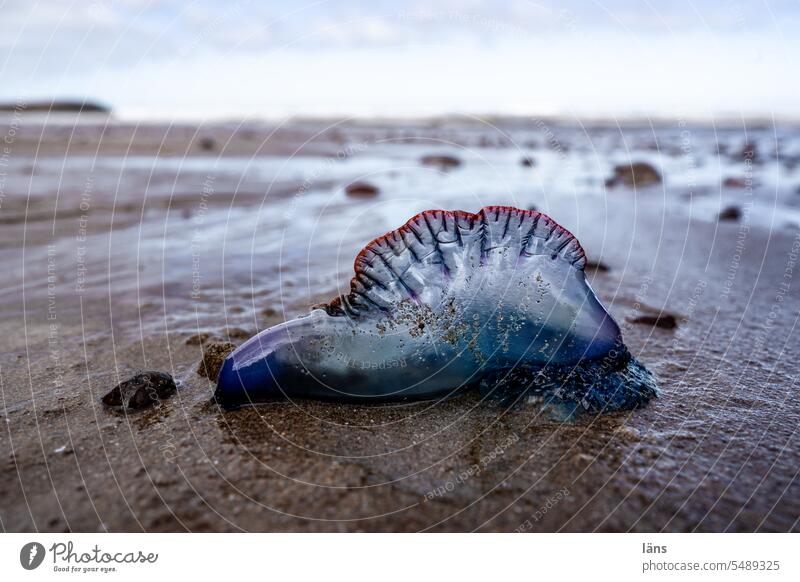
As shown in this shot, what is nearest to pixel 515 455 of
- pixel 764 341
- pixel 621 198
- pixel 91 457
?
pixel 91 457

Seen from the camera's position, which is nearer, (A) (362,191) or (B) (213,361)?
(B) (213,361)

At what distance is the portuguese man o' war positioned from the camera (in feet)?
9.51

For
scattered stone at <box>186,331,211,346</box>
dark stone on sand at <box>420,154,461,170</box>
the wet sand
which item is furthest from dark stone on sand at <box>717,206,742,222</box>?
dark stone on sand at <box>420,154,461,170</box>

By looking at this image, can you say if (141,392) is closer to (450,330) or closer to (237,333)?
(237,333)

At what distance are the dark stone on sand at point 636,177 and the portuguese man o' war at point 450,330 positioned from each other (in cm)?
1080

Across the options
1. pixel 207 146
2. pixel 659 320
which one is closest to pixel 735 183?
pixel 659 320

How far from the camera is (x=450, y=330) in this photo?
2.92 meters

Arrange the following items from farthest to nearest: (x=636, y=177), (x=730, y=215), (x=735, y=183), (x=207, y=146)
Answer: (x=207, y=146), (x=636, y=177), (x=735, y=183), (x=730, y=215)

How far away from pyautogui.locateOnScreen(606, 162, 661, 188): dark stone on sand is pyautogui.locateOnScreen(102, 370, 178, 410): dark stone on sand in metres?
11.7
